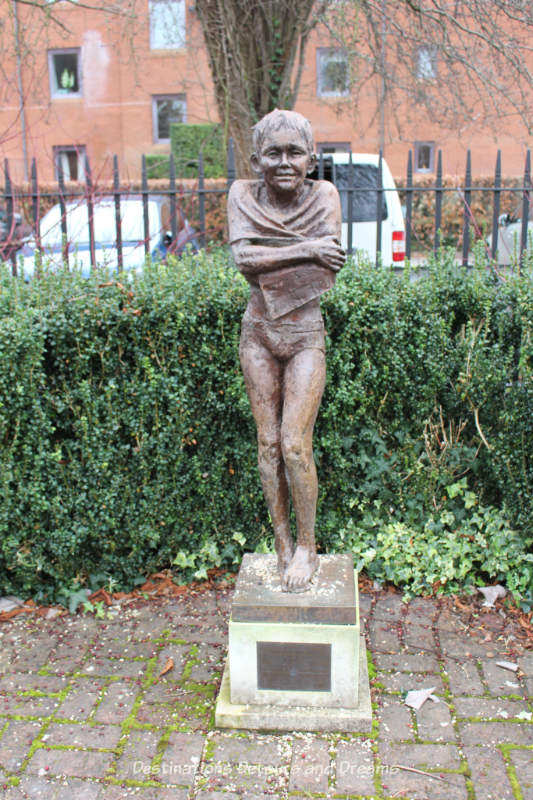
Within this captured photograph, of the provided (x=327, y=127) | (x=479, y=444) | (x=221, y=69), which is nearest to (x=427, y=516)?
(x=479, y=444)

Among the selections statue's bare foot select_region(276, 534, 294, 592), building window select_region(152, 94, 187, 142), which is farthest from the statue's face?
building window select_region(152, 94, 187, 142)

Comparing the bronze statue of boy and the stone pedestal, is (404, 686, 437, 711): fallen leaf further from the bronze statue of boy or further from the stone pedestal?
the bronze statue of boy

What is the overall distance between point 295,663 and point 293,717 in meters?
0.24

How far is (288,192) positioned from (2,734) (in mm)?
2825

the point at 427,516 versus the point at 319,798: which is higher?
the point at 427,516

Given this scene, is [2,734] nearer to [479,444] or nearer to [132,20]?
[479,444]

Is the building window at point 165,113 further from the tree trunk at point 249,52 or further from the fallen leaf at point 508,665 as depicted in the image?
the fallen leaf at point 508,665

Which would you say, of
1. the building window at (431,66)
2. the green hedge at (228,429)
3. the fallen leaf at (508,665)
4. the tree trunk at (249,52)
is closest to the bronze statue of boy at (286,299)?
the green hedge at (228,429)

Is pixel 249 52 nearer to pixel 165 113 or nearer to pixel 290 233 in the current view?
pixel 290 233

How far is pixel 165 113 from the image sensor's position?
2314 cm

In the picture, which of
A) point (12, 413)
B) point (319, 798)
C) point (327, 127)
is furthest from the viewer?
point (327, 127)

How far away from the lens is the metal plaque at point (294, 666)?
→ 3.40 meters

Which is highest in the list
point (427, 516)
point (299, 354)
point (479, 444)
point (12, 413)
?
point (299, 354)

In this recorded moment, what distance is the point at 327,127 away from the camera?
21.2 metres
